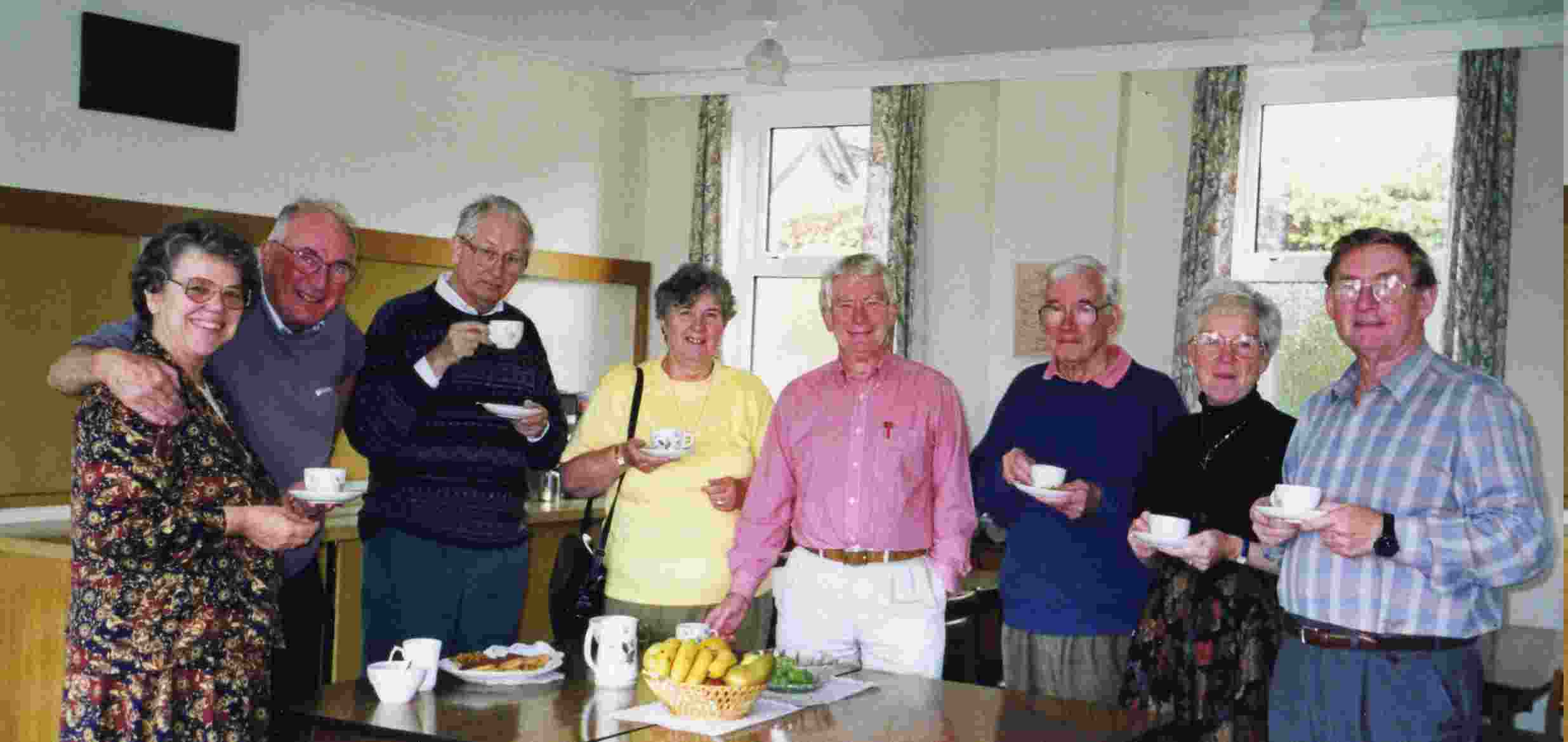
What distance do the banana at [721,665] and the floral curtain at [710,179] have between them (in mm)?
5121

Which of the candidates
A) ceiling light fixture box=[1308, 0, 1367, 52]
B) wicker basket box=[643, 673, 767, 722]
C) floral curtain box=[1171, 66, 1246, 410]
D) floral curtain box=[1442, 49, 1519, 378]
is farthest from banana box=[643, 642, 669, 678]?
floral curtain box=[1442, 49, 1519, 378]

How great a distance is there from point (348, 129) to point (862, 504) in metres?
3.71

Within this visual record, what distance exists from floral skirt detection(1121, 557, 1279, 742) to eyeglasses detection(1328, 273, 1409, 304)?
0.71 m

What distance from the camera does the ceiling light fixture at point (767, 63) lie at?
6.05 m

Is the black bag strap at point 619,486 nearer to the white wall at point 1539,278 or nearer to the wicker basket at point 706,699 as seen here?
the wicker basket at point 706,699

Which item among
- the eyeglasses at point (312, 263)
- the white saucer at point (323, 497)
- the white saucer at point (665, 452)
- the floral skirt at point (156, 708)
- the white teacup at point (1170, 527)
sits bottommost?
the floral skirt at point (156, 708)

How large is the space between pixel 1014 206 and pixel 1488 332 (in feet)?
6.80

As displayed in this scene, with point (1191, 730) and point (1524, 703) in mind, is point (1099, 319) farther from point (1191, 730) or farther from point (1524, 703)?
point (1524, 703)

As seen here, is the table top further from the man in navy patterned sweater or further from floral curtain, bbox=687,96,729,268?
floral curtain, bbox=687,96,729,268

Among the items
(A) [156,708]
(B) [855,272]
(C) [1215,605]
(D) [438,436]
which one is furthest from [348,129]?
(C) [1215,605]

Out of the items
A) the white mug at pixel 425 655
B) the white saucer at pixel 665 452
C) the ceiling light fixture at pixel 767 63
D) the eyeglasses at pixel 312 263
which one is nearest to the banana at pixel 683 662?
the white mug at pixel 425 655

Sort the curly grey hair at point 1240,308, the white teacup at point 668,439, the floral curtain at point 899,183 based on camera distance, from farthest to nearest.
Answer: the floral curtain at point 899,183, the white teacup at point 668,439, the curly grey hair at point 1240,308

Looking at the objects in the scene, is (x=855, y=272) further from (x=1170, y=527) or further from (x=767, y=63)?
(x=767, y=63)

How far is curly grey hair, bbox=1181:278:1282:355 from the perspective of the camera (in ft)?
11.4
